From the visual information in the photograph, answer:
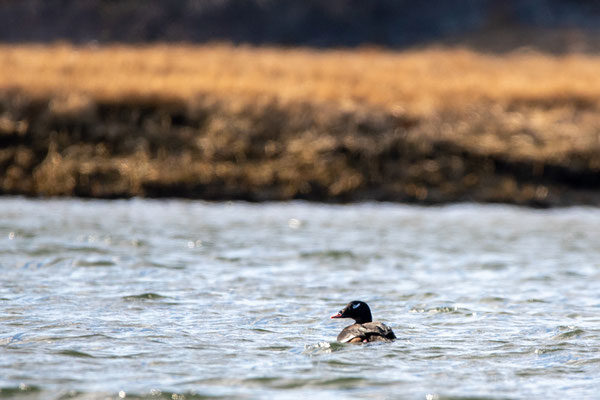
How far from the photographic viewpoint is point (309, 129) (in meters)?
24.2

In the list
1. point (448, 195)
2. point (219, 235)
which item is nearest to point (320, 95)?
point (448, 195)

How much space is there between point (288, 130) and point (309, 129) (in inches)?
20.3

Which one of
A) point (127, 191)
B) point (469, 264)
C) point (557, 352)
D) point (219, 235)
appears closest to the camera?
point (557, 352)

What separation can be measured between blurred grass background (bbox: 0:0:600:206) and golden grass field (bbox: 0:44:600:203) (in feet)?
0.14

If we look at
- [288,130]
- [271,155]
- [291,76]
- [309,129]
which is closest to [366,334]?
[271,155]

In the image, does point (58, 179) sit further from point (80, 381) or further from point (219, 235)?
point (80, 381)

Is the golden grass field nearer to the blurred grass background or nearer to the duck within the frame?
the blurred grass background

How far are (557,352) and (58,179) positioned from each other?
576 inches

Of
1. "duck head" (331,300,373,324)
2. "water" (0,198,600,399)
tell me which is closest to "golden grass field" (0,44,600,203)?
"water" (0,198,600,399)

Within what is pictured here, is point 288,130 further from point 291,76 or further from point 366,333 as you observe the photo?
point 366,333

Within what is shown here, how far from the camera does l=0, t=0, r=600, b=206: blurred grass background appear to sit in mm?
22188

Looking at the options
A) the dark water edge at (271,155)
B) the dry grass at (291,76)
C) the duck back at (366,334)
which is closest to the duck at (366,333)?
the duck back at (366,334)

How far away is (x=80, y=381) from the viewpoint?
7.63 metres

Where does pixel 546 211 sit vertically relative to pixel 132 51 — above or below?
below
